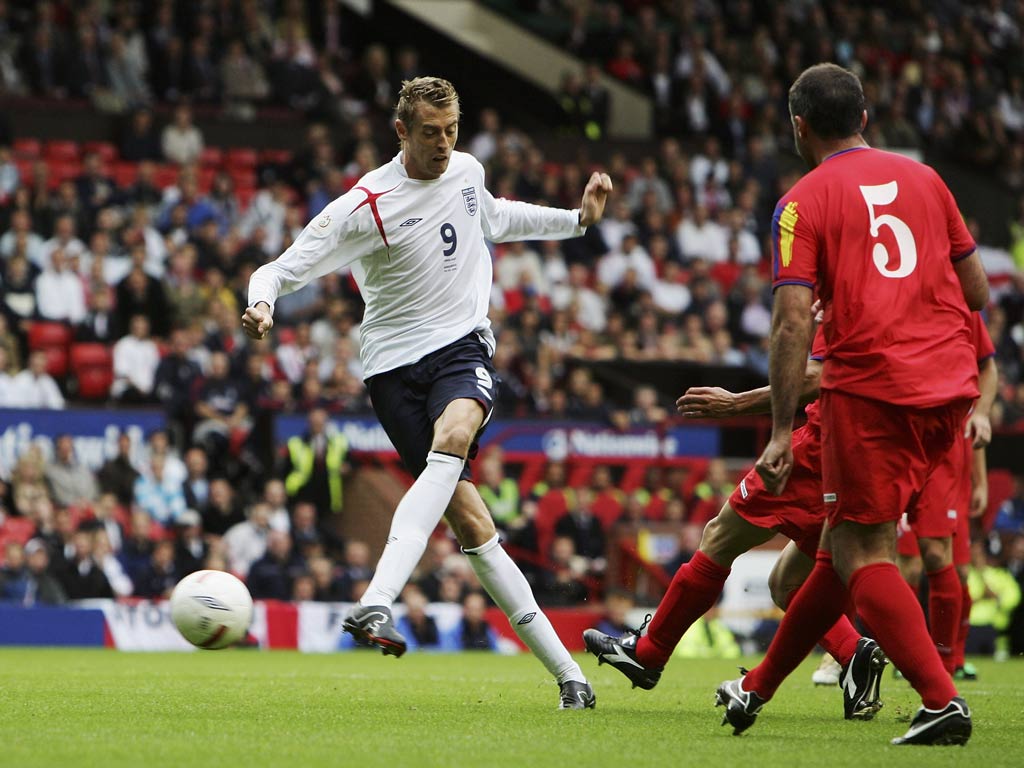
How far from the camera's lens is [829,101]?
233 inches

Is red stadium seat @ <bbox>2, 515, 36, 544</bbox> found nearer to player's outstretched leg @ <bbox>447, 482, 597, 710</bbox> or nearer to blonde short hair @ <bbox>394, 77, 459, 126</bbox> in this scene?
player's outstretched leg @ <bbox>447, 482, 597, 710</bbox>

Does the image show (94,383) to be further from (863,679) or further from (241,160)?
(863,679)

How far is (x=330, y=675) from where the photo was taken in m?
9.88

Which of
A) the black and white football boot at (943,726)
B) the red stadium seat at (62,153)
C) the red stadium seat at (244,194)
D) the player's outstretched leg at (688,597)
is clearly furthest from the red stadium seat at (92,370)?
the black and white football boot at (943,726)

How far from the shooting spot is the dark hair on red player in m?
5.90

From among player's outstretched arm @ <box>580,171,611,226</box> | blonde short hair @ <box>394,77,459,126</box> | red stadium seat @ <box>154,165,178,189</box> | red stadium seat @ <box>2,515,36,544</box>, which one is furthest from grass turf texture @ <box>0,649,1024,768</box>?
red stadium seat @ <box>154,165,178,189</box>

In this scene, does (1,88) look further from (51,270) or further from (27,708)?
(27,708)

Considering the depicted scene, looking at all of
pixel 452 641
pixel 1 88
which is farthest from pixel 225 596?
pixel 1 88

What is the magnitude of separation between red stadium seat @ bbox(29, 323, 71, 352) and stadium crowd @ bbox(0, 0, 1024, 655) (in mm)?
41

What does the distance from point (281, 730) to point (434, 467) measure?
1.29 meters

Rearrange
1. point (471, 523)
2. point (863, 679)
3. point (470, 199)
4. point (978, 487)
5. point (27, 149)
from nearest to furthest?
point (863, 679) < point (471, 523) < point (470, 199) < point (978, 487) < point (27, 149)

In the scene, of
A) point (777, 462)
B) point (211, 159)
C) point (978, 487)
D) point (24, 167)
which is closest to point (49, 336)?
point (24, 167)

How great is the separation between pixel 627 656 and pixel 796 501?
983mm

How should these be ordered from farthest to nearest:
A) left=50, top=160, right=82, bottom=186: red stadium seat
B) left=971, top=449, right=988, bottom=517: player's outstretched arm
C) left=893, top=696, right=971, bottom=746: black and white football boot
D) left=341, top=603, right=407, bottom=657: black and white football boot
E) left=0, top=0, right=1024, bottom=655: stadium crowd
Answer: left=50, top=160, right=82, bottom=186: red stadium seat < left=0, top=0, right=1024, bottom=655: stadium crowd < left=971, top=449, right=988, bottom=517: player's outstretched arm < left=341, top=603, right=407, bottom=657: black and white football boot < left=893, top=696, right=971, bottom=746: black and white football boot
